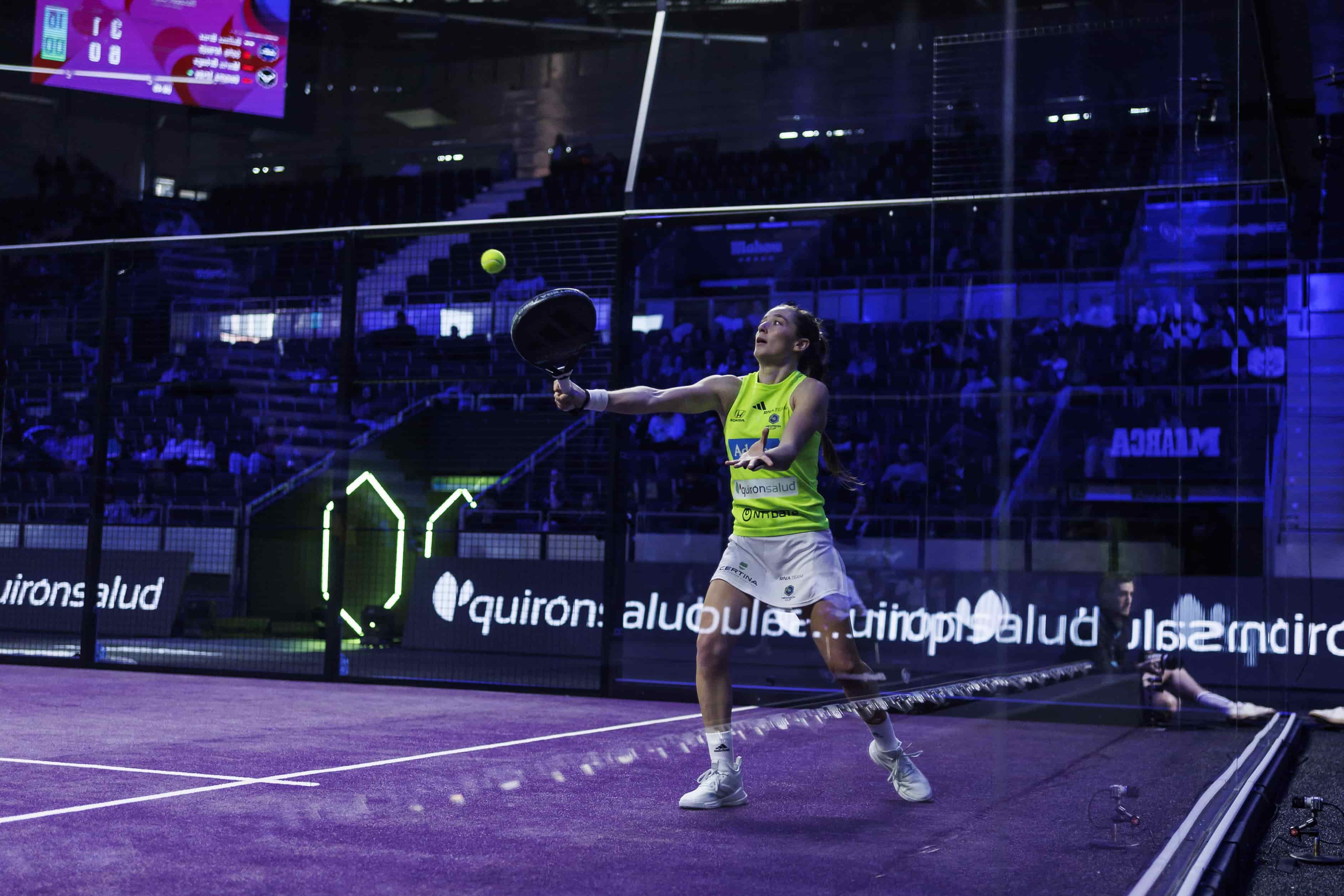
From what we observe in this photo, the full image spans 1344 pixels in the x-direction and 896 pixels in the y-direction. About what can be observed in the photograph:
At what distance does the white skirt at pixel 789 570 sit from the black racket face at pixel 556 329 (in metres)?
0.80

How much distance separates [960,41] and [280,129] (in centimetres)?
1298

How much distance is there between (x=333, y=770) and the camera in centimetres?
495

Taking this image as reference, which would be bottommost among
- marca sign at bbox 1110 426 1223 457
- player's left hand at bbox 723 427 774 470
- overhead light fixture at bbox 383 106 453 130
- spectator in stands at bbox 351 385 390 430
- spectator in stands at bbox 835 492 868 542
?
spectator in stands at bbox 835 492 868 542

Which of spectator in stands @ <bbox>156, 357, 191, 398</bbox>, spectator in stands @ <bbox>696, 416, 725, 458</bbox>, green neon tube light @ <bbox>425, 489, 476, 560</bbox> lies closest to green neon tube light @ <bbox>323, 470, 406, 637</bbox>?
green neon tube light @ <bbox>425, 489, 476, 560</bbox>

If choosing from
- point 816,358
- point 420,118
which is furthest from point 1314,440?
point 420,118

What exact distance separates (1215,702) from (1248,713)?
1061 mm

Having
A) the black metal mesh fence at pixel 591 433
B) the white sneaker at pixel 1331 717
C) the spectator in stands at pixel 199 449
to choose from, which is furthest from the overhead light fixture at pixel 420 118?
the white sneaker at pixel 1331 717

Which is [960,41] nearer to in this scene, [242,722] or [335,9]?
[242,722]

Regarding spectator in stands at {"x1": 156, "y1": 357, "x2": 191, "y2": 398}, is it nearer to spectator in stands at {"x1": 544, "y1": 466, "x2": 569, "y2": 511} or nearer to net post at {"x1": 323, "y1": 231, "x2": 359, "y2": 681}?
spectator in stands at {"x1": 544, "y1": 466, "x2": 569, "y2": 511}

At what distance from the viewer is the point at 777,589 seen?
442cm

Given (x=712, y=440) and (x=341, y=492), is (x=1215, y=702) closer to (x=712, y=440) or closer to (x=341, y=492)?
(x=341, y=492)

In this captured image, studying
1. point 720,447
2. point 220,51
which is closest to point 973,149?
point 720,447

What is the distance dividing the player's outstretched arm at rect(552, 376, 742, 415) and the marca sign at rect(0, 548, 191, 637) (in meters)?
6.23

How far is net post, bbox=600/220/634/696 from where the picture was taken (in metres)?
8.27
